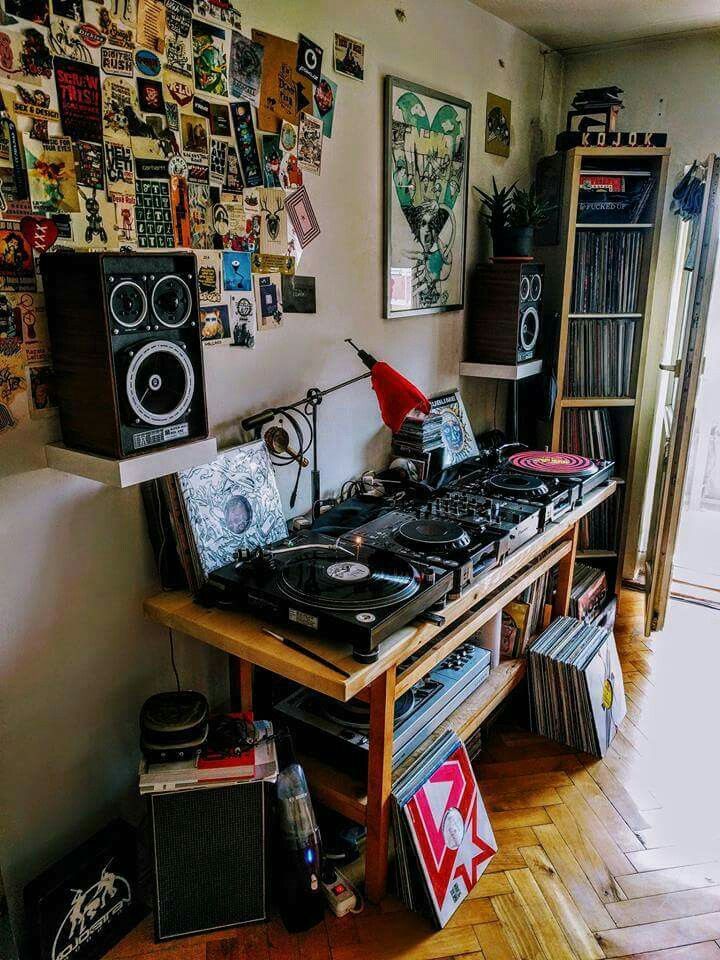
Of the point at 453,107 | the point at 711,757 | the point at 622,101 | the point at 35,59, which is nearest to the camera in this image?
the point at 35,59

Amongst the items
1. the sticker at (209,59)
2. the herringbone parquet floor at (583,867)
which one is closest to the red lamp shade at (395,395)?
the sticker at (209,59)

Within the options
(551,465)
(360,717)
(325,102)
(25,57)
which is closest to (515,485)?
(551,465)

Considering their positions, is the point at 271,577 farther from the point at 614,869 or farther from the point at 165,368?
the point at 614,869

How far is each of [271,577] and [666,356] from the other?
2.34m

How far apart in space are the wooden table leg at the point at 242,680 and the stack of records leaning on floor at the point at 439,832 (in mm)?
428

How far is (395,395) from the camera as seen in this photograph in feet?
6.37

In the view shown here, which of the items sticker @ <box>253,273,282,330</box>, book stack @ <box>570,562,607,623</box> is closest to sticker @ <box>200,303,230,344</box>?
sticker @ <box>253,273,282,330</box>

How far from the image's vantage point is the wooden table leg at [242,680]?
1.79 metres

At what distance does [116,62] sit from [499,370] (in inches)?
65.7

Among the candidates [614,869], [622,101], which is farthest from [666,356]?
[614,869]

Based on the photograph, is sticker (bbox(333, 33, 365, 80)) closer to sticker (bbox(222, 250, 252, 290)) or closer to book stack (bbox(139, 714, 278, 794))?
sticker (bbox(222, 250, 252, 290))

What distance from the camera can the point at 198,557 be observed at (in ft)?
5.48

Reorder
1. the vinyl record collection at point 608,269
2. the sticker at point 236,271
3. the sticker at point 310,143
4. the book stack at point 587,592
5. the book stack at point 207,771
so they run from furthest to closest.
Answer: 1. the vinyl record collection at point 608,269
2. the book stack at point 587,592
3. the sticker at point 310,143
4. the sticker at point 236,271
5. the book stack at point 207,771

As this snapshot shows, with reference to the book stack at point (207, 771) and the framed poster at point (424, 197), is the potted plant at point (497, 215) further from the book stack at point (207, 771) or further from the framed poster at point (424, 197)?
the book stack at point (207, 771)
